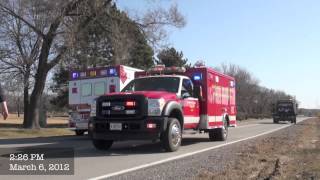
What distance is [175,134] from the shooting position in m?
15.1

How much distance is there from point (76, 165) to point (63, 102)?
4405 centimetres

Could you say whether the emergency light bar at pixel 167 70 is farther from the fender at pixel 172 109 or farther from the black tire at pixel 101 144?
the black tire at pixel 101 144

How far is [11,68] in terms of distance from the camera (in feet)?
119

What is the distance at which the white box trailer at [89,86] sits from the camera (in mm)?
21909

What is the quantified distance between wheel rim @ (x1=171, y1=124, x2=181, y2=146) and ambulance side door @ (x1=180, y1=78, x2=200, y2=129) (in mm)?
894

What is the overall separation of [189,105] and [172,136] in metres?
1.90

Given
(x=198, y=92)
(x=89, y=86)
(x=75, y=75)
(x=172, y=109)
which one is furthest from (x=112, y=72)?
(x=172, y=109)

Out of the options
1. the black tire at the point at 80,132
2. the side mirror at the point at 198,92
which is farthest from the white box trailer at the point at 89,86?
the side mirror at the point at 198,92

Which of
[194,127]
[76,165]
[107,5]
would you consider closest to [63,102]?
[107,5]

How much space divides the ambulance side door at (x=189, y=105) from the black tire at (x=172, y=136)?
903 millimetres

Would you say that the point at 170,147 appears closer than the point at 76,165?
No

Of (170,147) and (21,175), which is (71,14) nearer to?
(170,147)

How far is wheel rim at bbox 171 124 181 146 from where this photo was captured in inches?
588

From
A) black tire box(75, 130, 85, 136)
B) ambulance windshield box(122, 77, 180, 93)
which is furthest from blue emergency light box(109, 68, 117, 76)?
ambulance windshield box(122, 77, 180, 93)
